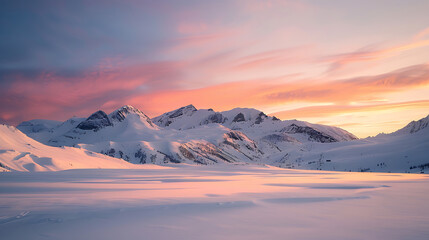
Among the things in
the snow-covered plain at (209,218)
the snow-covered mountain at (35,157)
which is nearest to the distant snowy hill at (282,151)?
the snow-covered plain at (209,218)

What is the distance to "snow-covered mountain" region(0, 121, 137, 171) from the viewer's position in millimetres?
33969

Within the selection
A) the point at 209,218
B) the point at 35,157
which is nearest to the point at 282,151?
the point at 35,157

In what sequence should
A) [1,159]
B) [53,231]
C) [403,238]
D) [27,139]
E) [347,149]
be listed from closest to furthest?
1. [403,238]
2. [53,231]
3. [1,159]
4. [27,139]
5. [347,149]

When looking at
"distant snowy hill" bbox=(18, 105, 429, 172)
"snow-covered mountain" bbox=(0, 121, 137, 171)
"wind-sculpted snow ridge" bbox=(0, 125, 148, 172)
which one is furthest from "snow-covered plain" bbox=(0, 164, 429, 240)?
"distant snowy hill" bbox=(18, 105, 429, 172)

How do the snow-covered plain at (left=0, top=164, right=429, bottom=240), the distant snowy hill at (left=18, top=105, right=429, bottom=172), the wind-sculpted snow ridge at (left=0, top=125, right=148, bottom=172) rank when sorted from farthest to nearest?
the distant snowy hill at (left=18, top=105, right=429, bottom=172) < the wind-sculpted snow ridge at (left=0, top=125, right=148, bottom=172) < the snow-covered plain at (left=0, top=164, right=429, bottom=240)

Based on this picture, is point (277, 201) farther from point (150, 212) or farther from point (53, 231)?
point (53, 231)

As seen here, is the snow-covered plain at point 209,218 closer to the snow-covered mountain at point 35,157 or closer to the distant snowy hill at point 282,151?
the snow-covered mountain at point 35,157

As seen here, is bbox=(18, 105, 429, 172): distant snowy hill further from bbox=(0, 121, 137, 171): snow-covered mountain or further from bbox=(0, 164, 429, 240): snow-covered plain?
bbox=(0, 121, 137, 171): snow-covered mountain

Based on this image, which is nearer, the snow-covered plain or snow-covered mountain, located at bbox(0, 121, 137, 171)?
the snow-covered plain

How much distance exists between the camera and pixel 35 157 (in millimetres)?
37875

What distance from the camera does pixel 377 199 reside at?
31.6 feet

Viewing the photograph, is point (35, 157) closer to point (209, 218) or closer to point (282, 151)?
point (209, 218)

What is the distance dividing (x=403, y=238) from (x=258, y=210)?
3.60m

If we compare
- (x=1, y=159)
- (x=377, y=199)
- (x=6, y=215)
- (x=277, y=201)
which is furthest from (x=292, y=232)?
(x=1, y=159)
